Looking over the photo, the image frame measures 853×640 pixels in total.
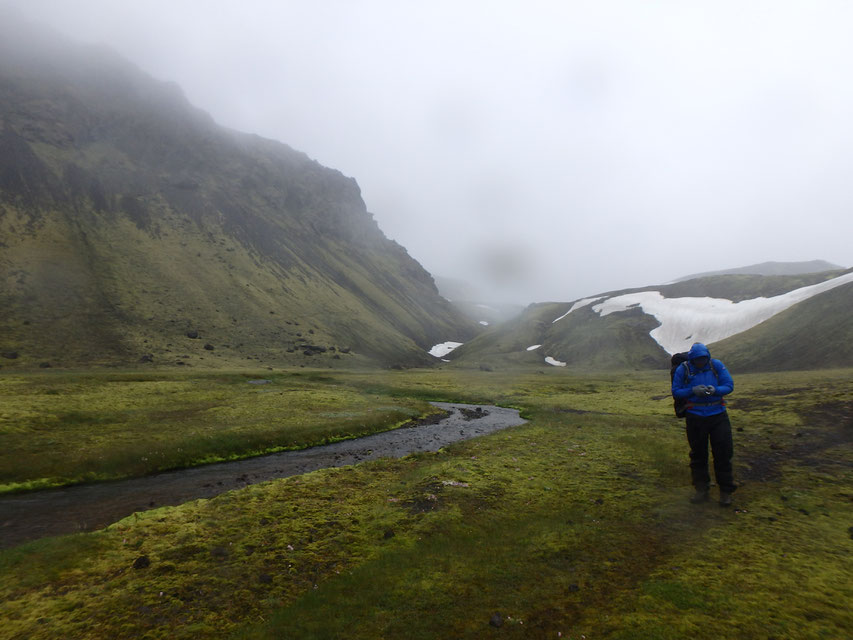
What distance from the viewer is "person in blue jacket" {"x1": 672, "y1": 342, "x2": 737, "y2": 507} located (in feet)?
44.8

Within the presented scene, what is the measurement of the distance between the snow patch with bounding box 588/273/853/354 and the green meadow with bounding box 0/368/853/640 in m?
90.2

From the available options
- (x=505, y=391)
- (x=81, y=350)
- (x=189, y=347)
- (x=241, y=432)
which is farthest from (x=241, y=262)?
(x=241, y=432)

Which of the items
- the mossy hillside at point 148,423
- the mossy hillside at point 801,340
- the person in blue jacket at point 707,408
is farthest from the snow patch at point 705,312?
the person in blue jacket at point 707,408

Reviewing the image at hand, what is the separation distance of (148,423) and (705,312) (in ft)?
440

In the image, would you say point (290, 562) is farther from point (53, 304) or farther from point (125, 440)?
point (53, 304)

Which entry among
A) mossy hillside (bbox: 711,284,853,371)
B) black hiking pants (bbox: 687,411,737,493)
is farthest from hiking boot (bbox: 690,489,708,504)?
mossy hillside (bbox: 711,284,853,371)

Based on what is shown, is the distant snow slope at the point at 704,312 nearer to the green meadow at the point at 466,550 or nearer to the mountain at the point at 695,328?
the mountain at the point at 695,328

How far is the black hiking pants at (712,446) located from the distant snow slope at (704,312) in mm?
106891

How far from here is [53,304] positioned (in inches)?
3536

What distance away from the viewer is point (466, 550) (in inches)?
488

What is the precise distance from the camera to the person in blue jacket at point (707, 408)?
537 inches

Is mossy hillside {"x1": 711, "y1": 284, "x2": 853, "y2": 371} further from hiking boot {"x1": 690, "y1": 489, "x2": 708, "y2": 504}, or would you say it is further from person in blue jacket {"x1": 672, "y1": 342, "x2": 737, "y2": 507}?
person in blue jacket {"x1": 672, "y1": 342, "x2": 737, "y2": 507}

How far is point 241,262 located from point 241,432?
140513mm

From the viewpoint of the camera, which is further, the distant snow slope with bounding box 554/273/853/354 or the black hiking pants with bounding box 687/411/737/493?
the distant snow slope with bounding box 554/273/853/354
